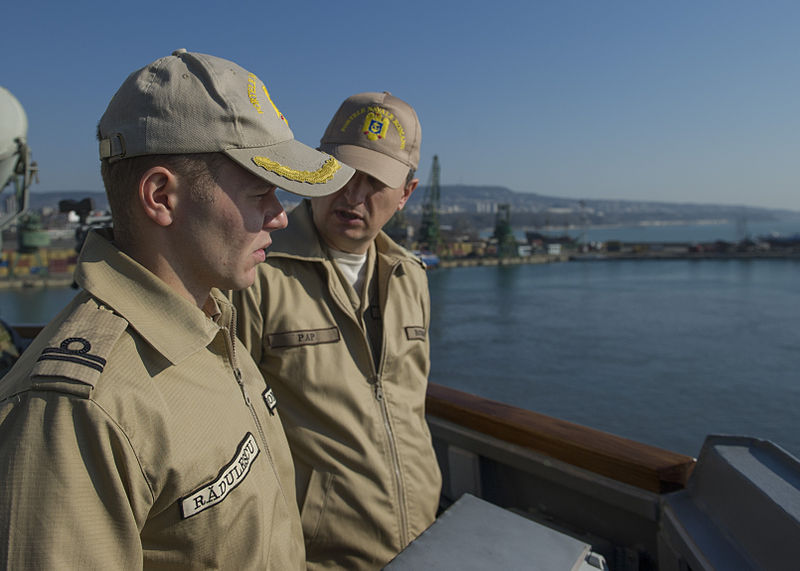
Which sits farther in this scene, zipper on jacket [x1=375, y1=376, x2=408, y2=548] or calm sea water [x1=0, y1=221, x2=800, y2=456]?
calm sea water [x1=0, y1=221, x2=800, y2=456]

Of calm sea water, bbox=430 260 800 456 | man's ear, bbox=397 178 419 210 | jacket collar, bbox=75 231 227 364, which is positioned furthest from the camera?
calm sea water, bbox=430 260 800 456

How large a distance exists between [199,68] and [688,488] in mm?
1062

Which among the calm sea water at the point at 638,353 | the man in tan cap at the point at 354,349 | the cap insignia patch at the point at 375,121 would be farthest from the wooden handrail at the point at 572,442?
the calm sea water at the point at 638,353

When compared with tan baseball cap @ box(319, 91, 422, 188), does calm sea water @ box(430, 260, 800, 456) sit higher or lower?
lower

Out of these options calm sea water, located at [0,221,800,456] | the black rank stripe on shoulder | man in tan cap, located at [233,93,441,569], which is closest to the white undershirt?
man in tan cap, located at [233,93,441,569]

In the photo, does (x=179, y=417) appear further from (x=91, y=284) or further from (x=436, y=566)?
(x=436, y=566)

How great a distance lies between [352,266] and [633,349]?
47.3 feet

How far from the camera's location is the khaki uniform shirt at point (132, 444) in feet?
1.45

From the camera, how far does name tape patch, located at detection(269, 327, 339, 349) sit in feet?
3.35

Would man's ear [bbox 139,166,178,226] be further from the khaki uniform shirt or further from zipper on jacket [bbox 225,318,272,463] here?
zipper on jacket [bbox 225,318,272,463]

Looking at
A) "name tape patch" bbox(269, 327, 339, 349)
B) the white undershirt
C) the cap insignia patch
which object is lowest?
"name tape patch" bbox(269, 327, 339, 349)

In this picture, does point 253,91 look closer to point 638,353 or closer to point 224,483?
point 224,483

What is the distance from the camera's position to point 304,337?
3.40 feet

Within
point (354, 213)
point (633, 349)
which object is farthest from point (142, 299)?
point (633, 349)
